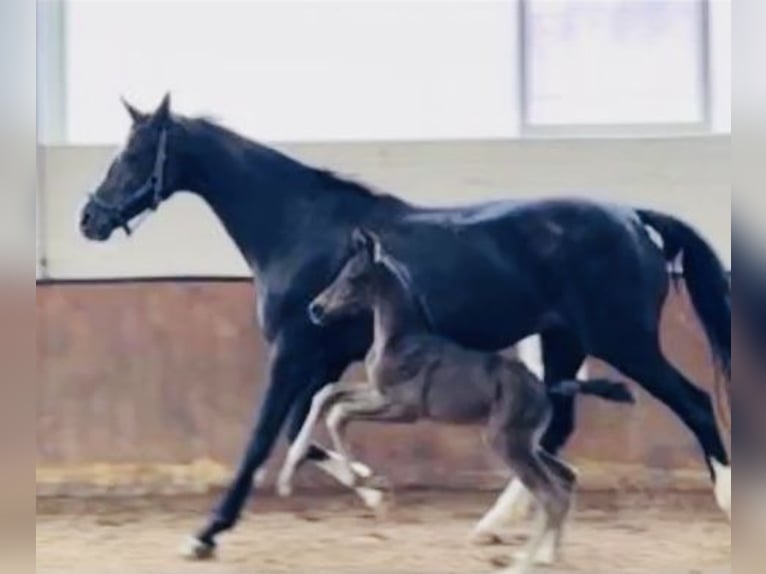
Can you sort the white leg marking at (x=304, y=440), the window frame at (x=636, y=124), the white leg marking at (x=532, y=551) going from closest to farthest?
the white leg marking at (x=532, y=551)
the white leg marking at (x=304, y=440)
the window frame at (x=636, y=124)

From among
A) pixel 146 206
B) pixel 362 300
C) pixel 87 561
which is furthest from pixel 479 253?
pixel 87 561

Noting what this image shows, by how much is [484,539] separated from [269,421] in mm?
402

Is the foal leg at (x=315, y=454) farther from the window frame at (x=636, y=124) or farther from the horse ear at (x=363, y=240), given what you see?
the window frame at (x=636, y=124)

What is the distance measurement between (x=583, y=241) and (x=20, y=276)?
1.29 m

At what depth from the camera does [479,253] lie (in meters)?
2.02

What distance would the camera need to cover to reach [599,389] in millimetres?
1990

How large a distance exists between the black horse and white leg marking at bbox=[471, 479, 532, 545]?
94 millimetres

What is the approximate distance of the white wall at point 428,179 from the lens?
6.82ft

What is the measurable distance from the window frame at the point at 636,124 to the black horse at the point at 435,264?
16 cm

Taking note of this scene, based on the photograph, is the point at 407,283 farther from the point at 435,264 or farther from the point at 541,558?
the point at 541,558

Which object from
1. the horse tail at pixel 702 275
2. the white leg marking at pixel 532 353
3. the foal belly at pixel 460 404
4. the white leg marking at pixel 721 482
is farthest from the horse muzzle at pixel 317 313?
the white leg marking at pixel 721 482

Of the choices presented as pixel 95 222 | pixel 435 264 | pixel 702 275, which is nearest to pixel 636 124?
pixel 702 275

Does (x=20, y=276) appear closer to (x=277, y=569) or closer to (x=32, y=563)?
(x=32, y=563)

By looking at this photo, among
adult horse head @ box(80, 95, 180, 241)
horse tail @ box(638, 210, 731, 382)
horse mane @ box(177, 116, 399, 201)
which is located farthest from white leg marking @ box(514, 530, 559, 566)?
adult horse head @ box(80, 95, 180, 241)
